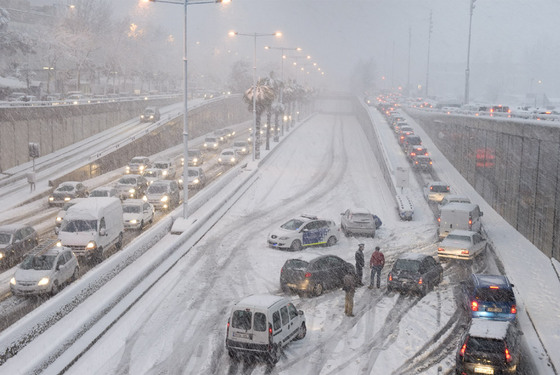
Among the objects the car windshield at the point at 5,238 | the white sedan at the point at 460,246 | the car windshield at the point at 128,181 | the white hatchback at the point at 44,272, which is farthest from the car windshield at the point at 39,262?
the car windshield at the point at 128,181

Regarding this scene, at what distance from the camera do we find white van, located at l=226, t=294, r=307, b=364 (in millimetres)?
16375

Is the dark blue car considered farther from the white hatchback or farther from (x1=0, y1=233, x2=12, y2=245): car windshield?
(x1=0, y1=233, x2=12, y2=245): car windshield

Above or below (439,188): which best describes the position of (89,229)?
above

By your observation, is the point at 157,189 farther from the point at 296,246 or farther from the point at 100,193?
the point at 296,246

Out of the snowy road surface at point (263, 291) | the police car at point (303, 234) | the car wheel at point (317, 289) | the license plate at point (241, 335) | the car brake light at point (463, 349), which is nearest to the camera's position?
the car brake light at point (463, 349)

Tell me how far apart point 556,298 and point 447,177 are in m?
29.8

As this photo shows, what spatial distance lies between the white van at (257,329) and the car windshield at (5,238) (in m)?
14.4

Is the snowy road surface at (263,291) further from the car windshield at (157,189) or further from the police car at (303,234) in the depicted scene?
the car windshield at (157,189)

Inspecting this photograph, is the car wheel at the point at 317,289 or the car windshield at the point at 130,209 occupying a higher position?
the car windshield at the point at 130,209

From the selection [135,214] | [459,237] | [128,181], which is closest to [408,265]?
[459,237]

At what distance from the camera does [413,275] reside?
906 inches

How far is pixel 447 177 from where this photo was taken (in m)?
52.6

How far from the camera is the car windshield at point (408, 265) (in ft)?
76.5

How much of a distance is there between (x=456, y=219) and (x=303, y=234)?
8.22 meters
